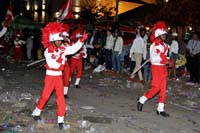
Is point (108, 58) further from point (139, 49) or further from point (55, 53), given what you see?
point (55, 53)

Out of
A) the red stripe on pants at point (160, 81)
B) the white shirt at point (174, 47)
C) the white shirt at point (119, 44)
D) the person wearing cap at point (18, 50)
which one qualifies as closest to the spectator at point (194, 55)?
the white shirt at point (174, 47)

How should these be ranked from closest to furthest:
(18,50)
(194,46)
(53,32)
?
(53,32), (194,46), (18,50)

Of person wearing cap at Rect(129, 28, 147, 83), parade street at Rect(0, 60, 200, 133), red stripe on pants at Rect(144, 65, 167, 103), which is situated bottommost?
parade street at Rect(0, 60, 200, 133)

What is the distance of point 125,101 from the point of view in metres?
11.5

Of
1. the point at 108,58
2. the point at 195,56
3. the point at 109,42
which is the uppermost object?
the point at 109,42

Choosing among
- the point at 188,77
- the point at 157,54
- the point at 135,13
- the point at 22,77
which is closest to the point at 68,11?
the point at 22,77

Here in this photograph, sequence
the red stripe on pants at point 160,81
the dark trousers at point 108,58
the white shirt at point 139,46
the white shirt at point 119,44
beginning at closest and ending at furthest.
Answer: the red stripe on pants at point 160,81
the white shirt at point 139,46
the white shirt at point 119,44
the dark trousers at point 108,58

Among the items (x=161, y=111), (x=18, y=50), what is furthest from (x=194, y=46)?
(x=18, y=50)

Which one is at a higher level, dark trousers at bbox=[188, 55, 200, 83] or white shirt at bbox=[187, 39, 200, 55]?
white shirt at bbox=[187, 39, 200, 55]

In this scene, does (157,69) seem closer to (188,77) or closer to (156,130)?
(156,130)

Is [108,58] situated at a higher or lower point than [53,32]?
lower

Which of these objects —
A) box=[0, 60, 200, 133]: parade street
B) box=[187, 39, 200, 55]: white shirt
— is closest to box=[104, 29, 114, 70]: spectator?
box=[0, 60, 200, 133]: parade street

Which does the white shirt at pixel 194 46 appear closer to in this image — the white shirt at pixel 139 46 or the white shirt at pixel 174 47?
the white shirt at pixel 174 47

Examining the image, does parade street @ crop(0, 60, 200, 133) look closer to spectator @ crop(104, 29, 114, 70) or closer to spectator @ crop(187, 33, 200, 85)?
spectator @ crop(187, 33, 200, 85)
